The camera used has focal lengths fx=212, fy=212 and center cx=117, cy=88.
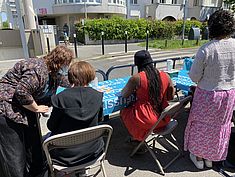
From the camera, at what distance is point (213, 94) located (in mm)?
2369

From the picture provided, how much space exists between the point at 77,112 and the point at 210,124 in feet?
5.21

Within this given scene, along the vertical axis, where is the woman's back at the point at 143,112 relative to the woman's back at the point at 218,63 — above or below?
below

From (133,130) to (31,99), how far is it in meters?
1.28

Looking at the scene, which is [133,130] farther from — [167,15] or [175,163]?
[167,15]

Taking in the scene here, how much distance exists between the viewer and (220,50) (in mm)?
2240

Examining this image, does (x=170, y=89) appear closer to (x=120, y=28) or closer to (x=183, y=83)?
(x=183, y=83)

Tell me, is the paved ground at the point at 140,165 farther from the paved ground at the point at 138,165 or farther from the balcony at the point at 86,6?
the balcony at the point at 86,6

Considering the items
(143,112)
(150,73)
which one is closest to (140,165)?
(143,112)

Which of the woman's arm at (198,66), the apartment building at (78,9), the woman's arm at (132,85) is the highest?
the apartment building at (78,9)

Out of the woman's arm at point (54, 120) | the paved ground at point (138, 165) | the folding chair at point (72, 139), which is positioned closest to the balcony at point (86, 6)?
the paved ground at point (138, 165)

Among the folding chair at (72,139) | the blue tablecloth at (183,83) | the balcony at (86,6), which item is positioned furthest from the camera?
the balcony at (86,6)

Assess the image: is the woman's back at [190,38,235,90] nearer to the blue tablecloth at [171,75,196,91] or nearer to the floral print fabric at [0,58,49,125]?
the blue tablecloth at [171,75,196,91]

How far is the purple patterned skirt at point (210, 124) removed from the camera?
7.86 feet

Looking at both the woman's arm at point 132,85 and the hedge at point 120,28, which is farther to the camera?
the hedge at point 120,28
